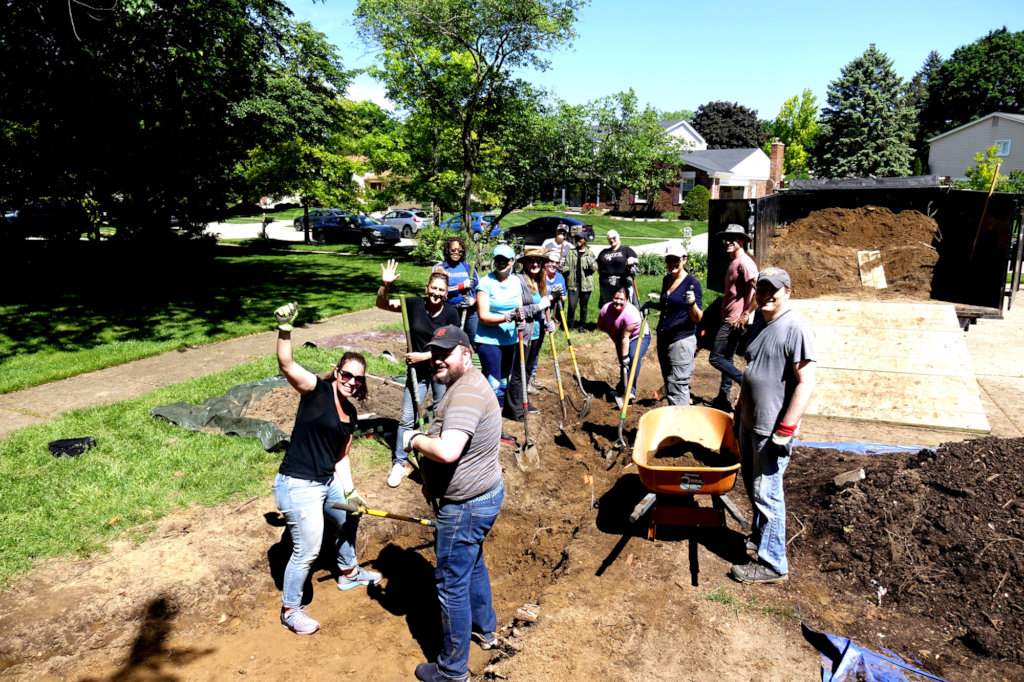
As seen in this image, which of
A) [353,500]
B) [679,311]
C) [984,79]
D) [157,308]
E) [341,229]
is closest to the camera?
[353,500]

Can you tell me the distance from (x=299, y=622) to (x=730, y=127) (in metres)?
76.6

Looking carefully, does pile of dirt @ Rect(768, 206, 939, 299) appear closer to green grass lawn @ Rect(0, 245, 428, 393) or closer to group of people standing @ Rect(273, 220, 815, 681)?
group of people standing @ Rect(273, 220, 815, 681)

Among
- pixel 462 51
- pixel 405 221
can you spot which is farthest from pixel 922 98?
pixel 462 51

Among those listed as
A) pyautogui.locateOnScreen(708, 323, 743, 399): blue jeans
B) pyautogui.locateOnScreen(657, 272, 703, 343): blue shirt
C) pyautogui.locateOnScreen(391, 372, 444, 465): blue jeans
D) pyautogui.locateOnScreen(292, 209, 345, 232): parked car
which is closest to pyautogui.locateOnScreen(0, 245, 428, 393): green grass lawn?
pyautogui.locateOnScreen(391, 372, 444, 465): blue jeans

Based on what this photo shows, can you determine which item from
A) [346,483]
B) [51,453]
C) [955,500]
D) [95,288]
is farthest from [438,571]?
[95,288]

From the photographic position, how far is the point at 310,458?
408cm

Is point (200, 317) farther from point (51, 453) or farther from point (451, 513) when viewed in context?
point (451, 513)

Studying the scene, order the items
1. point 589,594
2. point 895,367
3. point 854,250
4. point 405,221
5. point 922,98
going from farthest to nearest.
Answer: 1. point 922,98
2. point 405,221
3. point 854,250
4. point 895,367
5. point 589,594

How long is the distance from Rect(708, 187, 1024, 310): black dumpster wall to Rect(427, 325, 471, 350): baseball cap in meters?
7.96

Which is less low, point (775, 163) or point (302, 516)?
point (775, 163)

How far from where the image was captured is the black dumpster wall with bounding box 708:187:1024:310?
929 cm

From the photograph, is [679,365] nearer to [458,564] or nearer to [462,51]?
[458,564]

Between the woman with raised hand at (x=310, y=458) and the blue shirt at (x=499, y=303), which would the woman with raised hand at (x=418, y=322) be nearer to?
the blue shirt at (x=499, y=303)

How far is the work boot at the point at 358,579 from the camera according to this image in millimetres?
4840
